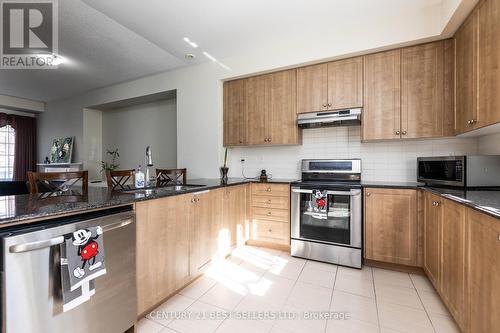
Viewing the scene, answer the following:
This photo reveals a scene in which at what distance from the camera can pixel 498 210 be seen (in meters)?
1.11

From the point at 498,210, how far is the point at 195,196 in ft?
6.63

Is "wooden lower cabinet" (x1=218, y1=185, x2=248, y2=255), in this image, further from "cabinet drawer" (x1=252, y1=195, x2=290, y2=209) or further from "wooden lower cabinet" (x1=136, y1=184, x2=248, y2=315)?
"cabinet drawer" (x1=252, y1=195, x2=290, y2=209)

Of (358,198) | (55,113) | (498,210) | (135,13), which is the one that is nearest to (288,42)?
(135,13)

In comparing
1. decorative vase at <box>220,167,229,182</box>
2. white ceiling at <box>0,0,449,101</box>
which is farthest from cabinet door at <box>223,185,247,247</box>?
white ceiling at <box>0,0,449,101</box>

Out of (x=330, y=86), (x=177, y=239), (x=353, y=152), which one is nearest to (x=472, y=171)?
(x=353, y=152)

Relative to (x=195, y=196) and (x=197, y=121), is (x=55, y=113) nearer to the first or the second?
(x=197, y=121)

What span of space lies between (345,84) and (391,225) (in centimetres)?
168

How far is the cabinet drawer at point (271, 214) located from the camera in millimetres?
2953

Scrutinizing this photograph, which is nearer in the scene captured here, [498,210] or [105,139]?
[498,210]

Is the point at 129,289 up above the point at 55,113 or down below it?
below

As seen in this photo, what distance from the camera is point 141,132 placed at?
5.02 metres

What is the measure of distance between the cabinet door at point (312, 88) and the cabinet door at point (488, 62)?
1384 mm

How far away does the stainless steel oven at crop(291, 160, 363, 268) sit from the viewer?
2.53 meters

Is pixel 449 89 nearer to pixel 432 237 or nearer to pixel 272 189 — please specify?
pixel 432 237
